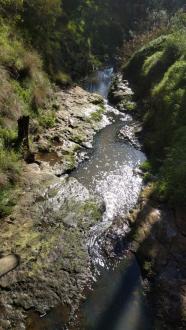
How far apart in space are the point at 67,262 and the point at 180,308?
342 centimetres

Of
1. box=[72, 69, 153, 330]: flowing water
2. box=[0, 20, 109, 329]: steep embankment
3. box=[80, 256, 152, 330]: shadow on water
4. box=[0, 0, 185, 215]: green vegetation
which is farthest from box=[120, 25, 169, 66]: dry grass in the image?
box=[80, 256, 152, 330]: shadow on water

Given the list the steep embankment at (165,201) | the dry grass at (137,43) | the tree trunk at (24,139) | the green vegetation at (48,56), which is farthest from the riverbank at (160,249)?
the dry grass at (137,43)

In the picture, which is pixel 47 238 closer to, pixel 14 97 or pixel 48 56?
pixel 14 97

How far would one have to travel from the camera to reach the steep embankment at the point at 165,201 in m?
10.1

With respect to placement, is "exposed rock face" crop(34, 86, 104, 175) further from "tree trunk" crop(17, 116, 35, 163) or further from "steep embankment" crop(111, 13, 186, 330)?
"steep embankment" crop(111, 13, 186, 330)

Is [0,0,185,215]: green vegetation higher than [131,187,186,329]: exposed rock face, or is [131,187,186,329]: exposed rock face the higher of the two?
[0,0,185,215]: green vegetation

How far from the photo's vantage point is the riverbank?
31.9 ft

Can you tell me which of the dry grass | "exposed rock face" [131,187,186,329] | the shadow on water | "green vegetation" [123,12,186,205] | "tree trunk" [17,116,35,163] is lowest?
the shadow on water

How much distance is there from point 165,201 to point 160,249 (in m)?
2.39

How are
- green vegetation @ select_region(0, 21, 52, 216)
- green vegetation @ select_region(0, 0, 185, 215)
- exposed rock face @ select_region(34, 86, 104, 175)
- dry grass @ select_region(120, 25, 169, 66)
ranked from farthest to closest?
dry grass @ select_region(120, 25, 169, 66) → exposed rock face @ select_region(34, 86, 104, 175) → green vegetation @ select_region(0, 0, 185, 215) → green vegetation @ select_region(0, 21, 52, 216)

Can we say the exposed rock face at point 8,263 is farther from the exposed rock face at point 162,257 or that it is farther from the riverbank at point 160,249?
the exposed rock face at point 162,257

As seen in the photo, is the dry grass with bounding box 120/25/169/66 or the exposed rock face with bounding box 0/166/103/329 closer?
the exposed rock face with bounding box 0/166/103/329

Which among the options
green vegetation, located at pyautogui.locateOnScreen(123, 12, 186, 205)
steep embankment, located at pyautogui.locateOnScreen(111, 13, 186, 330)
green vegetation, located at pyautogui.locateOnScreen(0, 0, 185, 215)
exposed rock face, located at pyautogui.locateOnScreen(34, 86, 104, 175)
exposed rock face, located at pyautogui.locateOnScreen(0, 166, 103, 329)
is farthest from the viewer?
exposed rock face, located at pyautogui.locateOnScreen(34, 86, 104, 175)

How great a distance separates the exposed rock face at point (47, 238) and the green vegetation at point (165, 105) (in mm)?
3030
